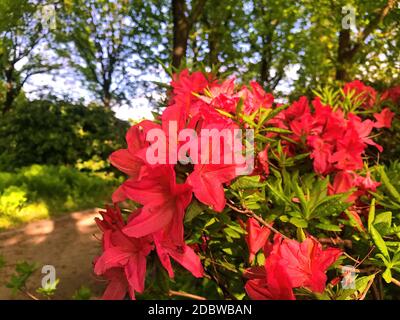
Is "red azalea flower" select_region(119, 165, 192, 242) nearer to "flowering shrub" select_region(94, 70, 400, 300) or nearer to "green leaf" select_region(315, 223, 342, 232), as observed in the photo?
"flowering shrub" select_region(94, 70, 400, 300)

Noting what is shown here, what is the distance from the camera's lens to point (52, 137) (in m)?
9.21

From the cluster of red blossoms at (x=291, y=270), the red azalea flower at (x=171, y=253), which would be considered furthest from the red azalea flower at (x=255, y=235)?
the red azalea flower at (x=171, y=253)

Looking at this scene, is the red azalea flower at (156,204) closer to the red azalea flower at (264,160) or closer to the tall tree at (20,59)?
the red azalea flower at (264,160)

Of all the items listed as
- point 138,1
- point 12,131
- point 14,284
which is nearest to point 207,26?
point 138,1

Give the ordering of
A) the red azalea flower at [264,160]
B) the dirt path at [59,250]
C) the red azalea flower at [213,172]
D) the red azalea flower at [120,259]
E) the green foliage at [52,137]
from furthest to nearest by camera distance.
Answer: the green foliage at [52,137] < the dirt path at [59,250] < the red azalea flower at [264,160] < the red azalea flower at [120,259] < the red azalea flower at [213,172]

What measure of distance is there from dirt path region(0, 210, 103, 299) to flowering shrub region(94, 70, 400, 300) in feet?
8.56

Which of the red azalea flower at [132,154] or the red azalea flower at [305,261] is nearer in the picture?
the red azalea flower at [305,261]

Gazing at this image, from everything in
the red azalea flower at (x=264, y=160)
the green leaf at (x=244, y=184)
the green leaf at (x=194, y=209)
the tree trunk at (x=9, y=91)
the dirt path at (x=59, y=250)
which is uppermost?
the tree trunk at (x=9, y=91)

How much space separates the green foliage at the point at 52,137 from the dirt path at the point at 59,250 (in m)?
3.36

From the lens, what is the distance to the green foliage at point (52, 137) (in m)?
9.27

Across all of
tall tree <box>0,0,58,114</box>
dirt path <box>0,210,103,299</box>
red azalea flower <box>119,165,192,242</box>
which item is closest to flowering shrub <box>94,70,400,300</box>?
red azalea flower <box>119,165,192,242</box>

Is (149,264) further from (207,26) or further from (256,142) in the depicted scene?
(207,26)

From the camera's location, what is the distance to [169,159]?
0.94 m

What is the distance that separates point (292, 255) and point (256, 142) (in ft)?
1.76
